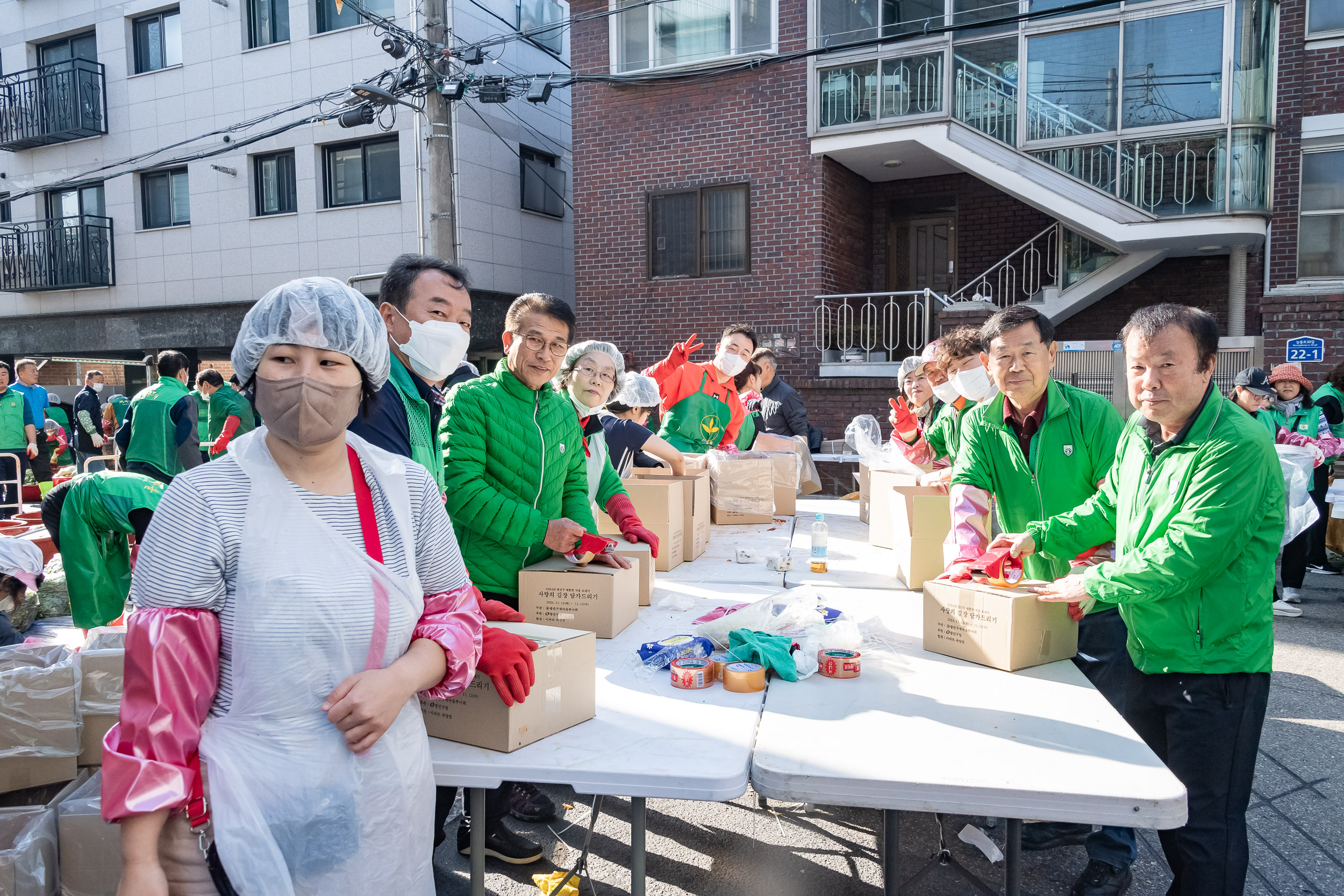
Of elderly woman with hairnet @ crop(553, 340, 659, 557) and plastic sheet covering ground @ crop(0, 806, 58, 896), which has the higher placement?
elderly woman with hairnet @ crop(553, 340, 659, 557)

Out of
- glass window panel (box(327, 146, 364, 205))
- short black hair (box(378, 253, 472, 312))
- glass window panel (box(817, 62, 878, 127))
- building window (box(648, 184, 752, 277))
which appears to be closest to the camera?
short black hair (box(378, 253, 472, 312))

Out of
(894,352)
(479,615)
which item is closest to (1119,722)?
(479,615)

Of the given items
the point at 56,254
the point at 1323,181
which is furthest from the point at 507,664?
the point at 56,254

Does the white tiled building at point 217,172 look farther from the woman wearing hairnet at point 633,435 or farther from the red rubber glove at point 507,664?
the red rubber glove at point 507,664

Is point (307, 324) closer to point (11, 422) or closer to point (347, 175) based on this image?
point (11, 422)

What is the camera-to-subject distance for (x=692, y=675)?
2.32 m

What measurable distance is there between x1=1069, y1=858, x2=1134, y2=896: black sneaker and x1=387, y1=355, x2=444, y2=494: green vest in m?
2.40

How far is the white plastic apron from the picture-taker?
133 cm

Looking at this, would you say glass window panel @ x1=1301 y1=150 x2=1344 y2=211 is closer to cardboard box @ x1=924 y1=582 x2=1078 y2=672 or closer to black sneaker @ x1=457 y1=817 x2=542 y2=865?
cardboard box @ x1=924 y1=582 x2=1078 y2=672

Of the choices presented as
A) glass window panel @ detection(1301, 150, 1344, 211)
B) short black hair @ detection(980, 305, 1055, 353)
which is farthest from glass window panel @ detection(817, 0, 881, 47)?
short black hair @ detection(980, 305, 1055, 353)

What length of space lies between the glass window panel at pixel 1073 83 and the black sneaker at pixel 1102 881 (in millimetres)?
9605

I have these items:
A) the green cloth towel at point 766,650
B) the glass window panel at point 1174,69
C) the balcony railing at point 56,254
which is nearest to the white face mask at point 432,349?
the green cloth towel at point 766,650

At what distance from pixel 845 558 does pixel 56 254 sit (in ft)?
57.4

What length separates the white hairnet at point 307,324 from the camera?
144cm
